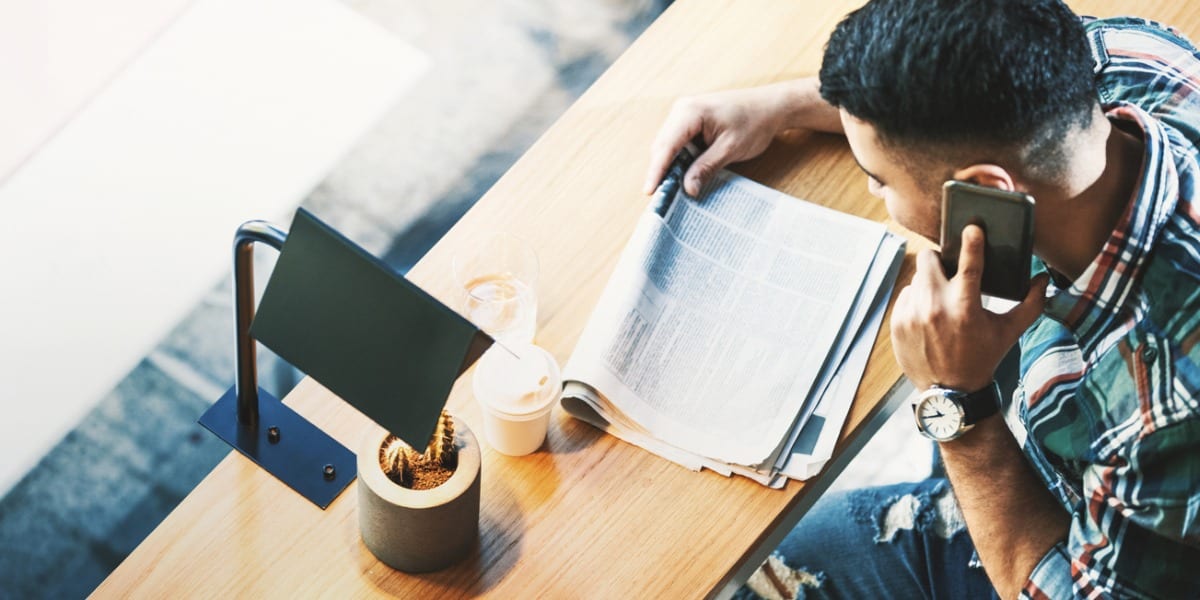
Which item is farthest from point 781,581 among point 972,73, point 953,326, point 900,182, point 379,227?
point 379,227

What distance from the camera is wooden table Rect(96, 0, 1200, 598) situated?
3.81 feet

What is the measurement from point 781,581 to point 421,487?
1.72 feet

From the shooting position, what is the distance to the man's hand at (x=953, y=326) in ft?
3.96

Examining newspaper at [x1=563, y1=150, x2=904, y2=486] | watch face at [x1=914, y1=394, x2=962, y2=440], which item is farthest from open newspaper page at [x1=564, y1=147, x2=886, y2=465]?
watch face at [x1=914, y1=394, x2=962, y2=440]

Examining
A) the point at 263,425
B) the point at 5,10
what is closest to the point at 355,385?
the point at 263,425

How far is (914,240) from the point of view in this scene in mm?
1390

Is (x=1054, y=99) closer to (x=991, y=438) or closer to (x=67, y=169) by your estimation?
(x=991, y=438)

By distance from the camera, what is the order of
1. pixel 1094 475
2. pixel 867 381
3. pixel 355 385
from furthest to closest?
pixel 867 381 → pixel 1094 475 → pixel 355 385

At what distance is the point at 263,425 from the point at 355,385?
11.8 inches

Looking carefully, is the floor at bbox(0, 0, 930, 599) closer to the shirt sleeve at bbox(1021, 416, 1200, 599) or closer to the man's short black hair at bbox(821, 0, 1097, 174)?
the shirt sleeve at bbox(1021, 416, 1200, 599)

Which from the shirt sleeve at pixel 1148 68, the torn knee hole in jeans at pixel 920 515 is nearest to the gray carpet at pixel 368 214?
the torn knee hole in jeans at pixel 920 515

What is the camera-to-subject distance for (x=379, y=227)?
2.41 metres

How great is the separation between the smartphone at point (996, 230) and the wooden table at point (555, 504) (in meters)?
0.16

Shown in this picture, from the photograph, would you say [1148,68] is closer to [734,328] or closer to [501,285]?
[734,328]
